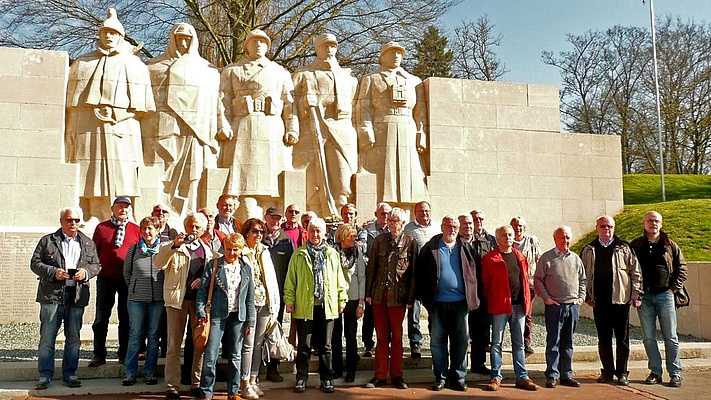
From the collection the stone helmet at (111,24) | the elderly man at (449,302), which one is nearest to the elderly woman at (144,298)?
the elderly man at (449,302)

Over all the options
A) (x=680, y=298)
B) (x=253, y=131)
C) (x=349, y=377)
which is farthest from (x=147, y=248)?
(x=680, y=298)

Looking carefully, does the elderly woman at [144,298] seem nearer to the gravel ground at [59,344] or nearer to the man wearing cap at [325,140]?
the gravel ground at [59,344]

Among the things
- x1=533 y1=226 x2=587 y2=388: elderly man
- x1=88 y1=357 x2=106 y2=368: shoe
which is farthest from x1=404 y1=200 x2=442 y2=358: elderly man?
x1=88 y1=357 x2=106 y2=368: shoe

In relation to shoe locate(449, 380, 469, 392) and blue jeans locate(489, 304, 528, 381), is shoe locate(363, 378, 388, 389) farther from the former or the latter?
blue jeans locate(489, 304, 528, 381)

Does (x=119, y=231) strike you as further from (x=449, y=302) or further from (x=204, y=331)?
(x=449, y=302)

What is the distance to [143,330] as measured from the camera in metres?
5.51

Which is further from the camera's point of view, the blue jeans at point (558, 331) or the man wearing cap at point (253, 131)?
the man wearing cap at point (253, 131)

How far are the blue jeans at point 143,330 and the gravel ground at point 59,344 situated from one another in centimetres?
116

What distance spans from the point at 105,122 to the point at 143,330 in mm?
4994

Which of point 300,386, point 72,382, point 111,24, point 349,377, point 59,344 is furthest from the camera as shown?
point 111,24

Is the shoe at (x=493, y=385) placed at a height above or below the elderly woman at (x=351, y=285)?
below

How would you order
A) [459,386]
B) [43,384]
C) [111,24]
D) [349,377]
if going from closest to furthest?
[43,384], [459,386], [349,377], [111,24]

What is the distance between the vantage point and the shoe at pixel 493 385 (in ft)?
18.9

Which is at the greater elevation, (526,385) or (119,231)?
(119,231)
